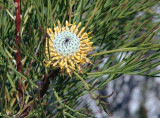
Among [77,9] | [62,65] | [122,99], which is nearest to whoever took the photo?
[62,65]

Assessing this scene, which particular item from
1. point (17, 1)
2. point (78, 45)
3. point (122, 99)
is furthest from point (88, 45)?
point (122, 99)

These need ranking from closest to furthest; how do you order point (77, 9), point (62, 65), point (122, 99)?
1. point (62, 65)
2. point (77, 9)
3. point (122, 99)

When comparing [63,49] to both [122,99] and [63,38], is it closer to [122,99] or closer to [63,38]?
[63,38]

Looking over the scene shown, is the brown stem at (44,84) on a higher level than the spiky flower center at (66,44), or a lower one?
lower

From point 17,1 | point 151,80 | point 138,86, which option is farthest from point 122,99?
point 17,1

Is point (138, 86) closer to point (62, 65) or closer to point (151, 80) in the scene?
point (151, 80)

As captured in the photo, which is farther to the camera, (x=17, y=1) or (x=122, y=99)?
(x=122, y=99)

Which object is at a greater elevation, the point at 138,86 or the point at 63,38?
the point at 138,86

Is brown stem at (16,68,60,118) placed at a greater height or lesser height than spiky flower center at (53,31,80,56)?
lesser
